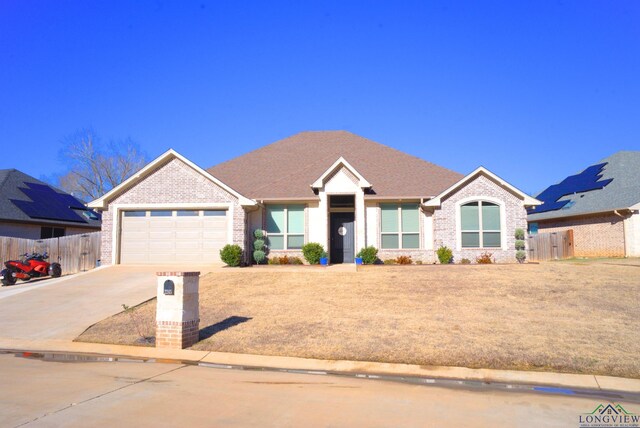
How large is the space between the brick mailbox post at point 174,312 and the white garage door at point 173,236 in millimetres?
11107

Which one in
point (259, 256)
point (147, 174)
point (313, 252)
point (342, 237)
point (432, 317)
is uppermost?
point (147, 174)

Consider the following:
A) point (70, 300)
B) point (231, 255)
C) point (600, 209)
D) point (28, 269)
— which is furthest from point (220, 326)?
point (600, 209)

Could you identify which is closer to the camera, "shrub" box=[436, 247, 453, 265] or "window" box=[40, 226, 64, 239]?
"shrub" box=[436, 247, 453, 265]

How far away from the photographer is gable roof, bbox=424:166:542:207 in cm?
2144

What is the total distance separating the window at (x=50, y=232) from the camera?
28.3m

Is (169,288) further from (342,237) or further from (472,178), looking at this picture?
(472,178)

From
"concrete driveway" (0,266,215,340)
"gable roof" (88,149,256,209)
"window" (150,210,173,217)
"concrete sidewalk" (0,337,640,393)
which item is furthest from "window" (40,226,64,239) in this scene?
"concrete sidewalk" (0,337,640,393)

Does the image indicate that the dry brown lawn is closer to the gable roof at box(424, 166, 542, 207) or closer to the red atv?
the gable roof at box(424, 166, 542, 207)

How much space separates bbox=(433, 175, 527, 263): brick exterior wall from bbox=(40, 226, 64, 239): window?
72.1ft

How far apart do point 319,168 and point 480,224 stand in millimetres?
8255

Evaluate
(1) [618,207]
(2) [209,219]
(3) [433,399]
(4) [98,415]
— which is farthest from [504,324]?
(1) [618,207]

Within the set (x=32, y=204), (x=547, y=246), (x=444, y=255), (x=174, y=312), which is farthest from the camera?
(x=32, y=204)

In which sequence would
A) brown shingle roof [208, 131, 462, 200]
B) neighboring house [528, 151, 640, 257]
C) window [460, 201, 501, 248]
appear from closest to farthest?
window [460, 201, 501, 248], brown shingle roof [208, 131, 462, 200], neighboring house [528, 151, 640, 257]

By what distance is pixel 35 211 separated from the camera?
27.8m
